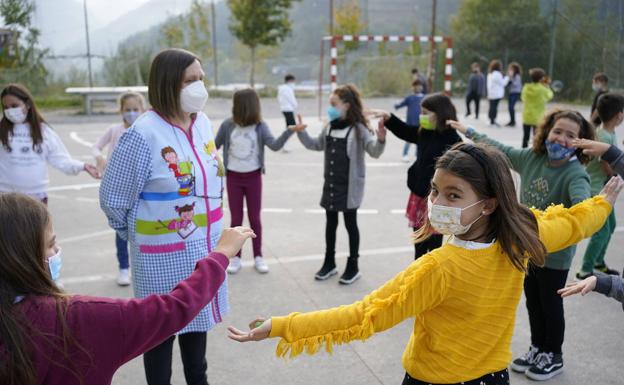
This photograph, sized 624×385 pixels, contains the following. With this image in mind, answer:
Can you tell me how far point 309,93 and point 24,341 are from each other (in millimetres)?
27726

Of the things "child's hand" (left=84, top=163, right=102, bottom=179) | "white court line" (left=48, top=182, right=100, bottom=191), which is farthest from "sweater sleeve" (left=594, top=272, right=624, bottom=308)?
"white court line" (left=48, top=182, right=100, bottom=191)

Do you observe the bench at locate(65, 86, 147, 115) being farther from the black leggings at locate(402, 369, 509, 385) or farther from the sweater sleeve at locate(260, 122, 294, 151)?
the black leggings at locate(402, 369, 509, 385)

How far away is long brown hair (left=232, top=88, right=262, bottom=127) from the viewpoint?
17.9 ft

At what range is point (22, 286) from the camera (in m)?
1.65

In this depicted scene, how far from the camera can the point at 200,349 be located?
3.07 m

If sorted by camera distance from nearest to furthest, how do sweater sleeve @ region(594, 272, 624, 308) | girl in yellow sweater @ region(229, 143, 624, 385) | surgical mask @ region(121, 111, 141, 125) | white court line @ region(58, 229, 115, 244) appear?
girl in yellow sweater @ region(229, 143, 624, 385)
sweater sleeve @ region(594, 272, 624, 308)
surgical mask @ region(121, 111, 141, 125)
white court line @ region(58, 229, 115, 244)

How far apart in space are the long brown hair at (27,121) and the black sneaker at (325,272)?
2638mm

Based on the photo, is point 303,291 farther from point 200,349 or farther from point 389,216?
point 389,216

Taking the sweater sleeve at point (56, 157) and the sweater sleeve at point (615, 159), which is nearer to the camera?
the sweater sleeve at point (615, 159)

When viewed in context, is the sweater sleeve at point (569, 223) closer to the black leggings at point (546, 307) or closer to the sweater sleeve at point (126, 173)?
the black leggings at point (546, 307)

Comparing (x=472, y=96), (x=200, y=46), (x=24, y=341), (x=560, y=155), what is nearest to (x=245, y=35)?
(x=200, y=46)

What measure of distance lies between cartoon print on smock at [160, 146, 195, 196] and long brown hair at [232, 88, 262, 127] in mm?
2560

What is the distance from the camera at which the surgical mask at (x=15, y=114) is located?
4.73 metres

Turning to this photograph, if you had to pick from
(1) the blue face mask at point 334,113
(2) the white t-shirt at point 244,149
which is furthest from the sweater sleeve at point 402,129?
(2) the white t-shirt at point 244,149
